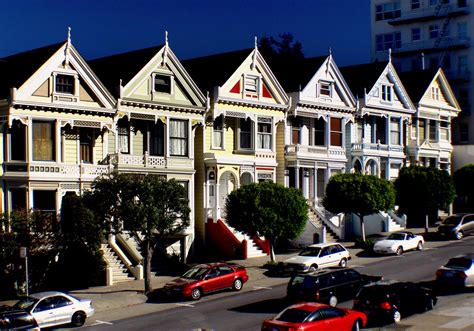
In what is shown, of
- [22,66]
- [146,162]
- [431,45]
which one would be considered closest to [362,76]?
[431,45]

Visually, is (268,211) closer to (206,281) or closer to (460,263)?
(206,281)

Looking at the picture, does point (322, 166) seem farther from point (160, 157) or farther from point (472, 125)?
point (472, 125)

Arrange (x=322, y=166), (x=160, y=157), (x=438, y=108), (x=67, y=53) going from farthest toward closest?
(x=438, y=108) → (x=322, y=166) → (x=160, y=157) → (x=67, y=53)

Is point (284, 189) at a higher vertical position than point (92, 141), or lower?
lower

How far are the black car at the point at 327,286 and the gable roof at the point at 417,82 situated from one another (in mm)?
34056

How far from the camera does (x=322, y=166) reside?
55.4 metres

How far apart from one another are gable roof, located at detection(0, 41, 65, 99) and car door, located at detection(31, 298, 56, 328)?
13464 mm

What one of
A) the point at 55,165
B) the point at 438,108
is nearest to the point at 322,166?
the point at 438,108

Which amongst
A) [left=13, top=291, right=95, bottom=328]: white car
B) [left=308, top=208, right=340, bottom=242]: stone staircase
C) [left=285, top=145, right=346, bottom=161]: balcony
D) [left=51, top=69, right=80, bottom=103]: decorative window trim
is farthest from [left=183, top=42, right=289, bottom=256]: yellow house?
[left=13, top=291, right=95, bottom=328]: white car

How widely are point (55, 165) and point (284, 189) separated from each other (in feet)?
40.6

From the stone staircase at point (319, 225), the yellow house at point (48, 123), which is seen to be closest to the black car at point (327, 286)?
the yellow house at point (48, 123)

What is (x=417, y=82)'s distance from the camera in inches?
2611

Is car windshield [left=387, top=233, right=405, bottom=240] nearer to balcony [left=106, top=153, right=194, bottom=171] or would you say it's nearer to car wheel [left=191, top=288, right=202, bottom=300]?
balcony [left=106, top=153, right=194, bottom=171]

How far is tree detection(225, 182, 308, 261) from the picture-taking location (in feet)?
140
